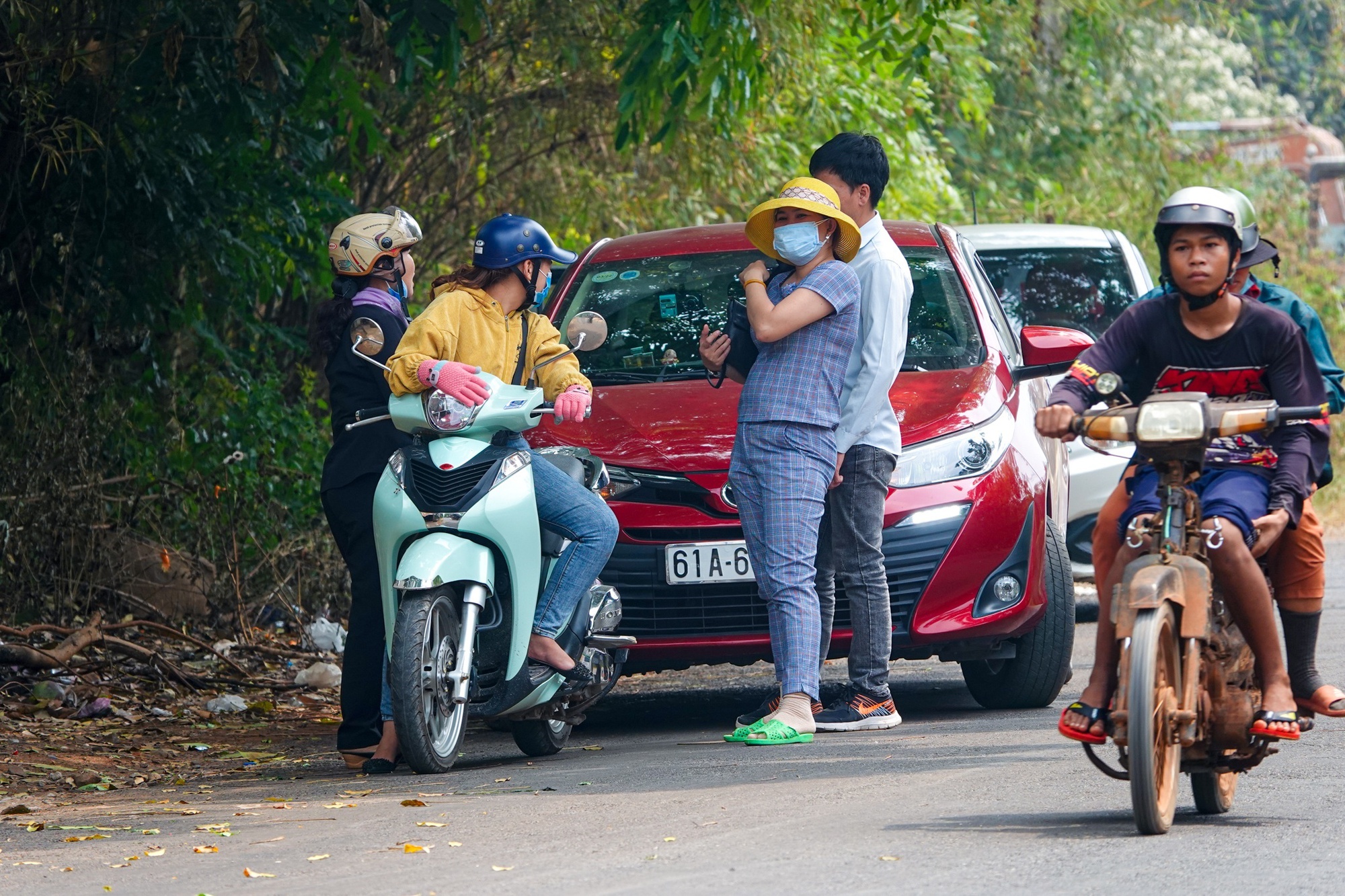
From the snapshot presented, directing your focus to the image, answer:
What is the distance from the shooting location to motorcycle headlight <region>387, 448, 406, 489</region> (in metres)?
6.71

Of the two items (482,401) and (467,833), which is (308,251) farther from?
(467,833)

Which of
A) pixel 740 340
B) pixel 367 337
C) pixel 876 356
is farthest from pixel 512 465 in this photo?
pixel 876 356

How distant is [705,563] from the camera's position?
7504 millimetres

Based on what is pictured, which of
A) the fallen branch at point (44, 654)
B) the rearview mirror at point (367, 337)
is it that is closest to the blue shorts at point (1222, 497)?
the rearview mirror at point (367, 337)

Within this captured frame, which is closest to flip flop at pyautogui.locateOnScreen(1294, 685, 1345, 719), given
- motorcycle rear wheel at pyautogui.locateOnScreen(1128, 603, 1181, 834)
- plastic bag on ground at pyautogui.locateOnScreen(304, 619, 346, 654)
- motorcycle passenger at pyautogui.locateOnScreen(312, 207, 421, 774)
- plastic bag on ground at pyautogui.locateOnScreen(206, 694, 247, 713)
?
motorcycle rear wheel at pyautogui.locateOnScreen(1128, 603, 1181, 834)

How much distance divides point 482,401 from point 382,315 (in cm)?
71

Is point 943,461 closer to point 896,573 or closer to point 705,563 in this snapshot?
point 896,573

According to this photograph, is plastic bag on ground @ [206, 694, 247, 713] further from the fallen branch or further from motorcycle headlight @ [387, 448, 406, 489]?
motorcycle headlight @ [387, 448, 406, 489]

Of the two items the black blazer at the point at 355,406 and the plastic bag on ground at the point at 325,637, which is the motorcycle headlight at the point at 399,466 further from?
the plastic bag on ground at the point at 325,637

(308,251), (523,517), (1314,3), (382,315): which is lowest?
(523,517)

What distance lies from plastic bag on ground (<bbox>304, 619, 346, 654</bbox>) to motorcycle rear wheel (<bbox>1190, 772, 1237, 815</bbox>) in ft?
20.2

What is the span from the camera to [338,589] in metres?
11.7

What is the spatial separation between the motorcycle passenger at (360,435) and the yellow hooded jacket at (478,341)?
0.28 m

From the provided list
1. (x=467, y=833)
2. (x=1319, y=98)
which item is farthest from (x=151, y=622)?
(x=1319, y=98)
